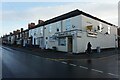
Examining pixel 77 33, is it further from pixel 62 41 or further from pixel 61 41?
pixel 61 41

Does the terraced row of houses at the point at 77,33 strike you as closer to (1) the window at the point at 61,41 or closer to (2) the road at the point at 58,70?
(1) the window at the point at 61,41

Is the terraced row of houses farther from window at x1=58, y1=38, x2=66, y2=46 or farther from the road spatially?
the road

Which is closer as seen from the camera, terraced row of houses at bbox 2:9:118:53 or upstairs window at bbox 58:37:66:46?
terraced row of houses at bbox 2:9:118:53

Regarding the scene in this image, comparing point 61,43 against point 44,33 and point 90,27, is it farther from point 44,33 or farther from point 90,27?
point 44,33

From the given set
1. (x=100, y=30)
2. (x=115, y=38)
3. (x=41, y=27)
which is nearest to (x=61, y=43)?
(x=100, y=30)

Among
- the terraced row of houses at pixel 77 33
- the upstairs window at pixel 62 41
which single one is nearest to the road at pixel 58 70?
the terraced row of houses at pixel 77 33

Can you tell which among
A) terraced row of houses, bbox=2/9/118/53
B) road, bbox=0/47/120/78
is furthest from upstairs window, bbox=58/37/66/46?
road, bbox=0/47/120/78

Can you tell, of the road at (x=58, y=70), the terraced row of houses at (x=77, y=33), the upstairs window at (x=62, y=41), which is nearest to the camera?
the road at (x=58, y=70)

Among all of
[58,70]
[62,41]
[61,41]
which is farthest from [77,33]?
[58,70]

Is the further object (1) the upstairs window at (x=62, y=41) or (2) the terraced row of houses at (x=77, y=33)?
(1) the upstairs window at (x=62, y=41)

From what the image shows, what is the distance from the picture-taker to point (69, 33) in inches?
1005

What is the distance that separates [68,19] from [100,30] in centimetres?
675

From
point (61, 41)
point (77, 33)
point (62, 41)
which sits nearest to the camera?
point (77, 33)

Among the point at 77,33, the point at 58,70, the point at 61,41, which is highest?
the point at 77,33
